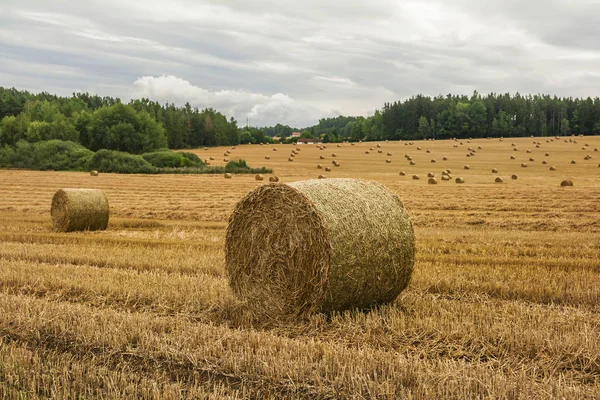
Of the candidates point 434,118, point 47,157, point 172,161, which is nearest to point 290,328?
point 172,161

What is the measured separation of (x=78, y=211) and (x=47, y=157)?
37284 millimetres

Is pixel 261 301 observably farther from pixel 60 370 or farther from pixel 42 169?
pixel 42 169

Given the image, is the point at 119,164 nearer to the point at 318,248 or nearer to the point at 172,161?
the point at 172,161

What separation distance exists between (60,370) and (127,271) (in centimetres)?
477

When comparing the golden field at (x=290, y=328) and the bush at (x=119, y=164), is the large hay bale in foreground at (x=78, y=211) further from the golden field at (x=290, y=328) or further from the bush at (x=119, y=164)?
the bush at (x=119, y=164)

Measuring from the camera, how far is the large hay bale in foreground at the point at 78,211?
17141 mm

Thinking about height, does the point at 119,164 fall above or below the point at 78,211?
above

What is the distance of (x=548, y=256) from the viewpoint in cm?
1205

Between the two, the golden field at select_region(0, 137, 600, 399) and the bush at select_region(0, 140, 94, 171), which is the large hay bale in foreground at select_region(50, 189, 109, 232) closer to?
the golden field at select_region(0, 137, 600, 399)

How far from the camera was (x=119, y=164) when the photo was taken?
47.2m

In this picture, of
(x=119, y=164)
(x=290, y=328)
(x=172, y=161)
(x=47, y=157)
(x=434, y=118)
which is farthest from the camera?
(x=434, y=118)

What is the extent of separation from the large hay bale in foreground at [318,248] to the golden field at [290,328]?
277 millimetres

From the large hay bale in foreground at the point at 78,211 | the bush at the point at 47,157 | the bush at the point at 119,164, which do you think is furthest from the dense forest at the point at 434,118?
the large hay bale in foreground at the point at 78,211

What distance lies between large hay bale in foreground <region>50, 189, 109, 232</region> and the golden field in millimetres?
1344
